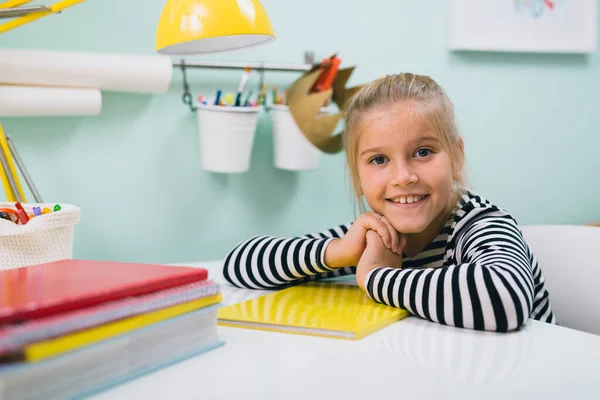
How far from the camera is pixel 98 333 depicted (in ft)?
1.63

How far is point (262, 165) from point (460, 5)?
0.60 metres

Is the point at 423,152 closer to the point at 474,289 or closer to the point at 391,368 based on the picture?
the point at 474,289

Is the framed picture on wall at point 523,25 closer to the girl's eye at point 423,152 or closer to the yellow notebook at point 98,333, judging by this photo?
the girl's eye at point 423,152

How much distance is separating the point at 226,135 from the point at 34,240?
0.45m

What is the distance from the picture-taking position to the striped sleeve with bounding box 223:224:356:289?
37.2 inches

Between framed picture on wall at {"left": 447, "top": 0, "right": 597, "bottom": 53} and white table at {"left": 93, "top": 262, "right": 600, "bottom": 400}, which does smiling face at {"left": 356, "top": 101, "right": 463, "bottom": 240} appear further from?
framed picture on wall at {"left": 447, "top": 0, "right": 597, "bottom": 53}

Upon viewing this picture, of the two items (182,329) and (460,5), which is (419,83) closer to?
(182,329)

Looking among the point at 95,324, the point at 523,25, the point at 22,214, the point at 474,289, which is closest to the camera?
the point at 95,324

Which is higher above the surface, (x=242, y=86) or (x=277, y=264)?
(x=242, y=86)

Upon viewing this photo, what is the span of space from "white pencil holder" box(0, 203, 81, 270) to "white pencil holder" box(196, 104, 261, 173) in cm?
40

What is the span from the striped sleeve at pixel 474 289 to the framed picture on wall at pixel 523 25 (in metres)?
0.82

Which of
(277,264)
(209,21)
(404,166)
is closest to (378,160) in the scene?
(404,166)

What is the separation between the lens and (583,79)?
1.72 meters

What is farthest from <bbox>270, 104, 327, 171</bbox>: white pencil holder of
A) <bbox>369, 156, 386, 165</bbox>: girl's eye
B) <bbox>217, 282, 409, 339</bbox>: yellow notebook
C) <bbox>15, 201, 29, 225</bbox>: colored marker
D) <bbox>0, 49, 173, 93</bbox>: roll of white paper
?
<bbox>15, 201, 29, 225</bbox>: colored marker
